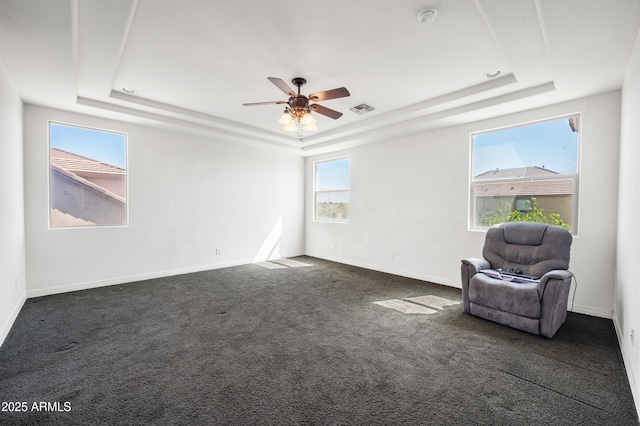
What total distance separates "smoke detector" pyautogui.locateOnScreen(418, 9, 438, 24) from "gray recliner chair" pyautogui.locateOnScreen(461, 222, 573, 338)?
2.53m

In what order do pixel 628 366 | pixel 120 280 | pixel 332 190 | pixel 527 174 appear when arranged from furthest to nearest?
pixel 332 190
pixel 120 280
pixel 527 174
pixel 628 366

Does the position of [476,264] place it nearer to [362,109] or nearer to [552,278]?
[552,278]

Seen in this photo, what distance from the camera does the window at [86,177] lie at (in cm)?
405

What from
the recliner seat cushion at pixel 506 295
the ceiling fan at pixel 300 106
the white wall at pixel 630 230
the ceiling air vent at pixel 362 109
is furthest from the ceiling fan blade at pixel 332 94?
the recliner seat cushion at pixel 506 295

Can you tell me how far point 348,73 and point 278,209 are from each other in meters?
3.97

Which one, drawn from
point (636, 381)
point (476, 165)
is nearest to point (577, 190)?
point (476, 165)

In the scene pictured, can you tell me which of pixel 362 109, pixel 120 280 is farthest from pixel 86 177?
pixel 362 109

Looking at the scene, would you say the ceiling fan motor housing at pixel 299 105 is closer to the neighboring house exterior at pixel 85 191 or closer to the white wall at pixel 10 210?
the white wall at pixel 10 210

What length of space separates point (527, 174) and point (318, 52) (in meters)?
3.19

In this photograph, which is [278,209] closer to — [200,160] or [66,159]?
[200,160]

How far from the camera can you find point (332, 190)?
6.62 metres

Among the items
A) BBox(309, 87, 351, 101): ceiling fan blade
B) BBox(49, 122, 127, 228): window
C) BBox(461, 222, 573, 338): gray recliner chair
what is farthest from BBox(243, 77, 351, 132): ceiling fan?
BBox(49, 122, 127, 228): window

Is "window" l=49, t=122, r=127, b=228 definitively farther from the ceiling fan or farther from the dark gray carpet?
the ceiling fan

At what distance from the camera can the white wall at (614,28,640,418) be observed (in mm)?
2041
